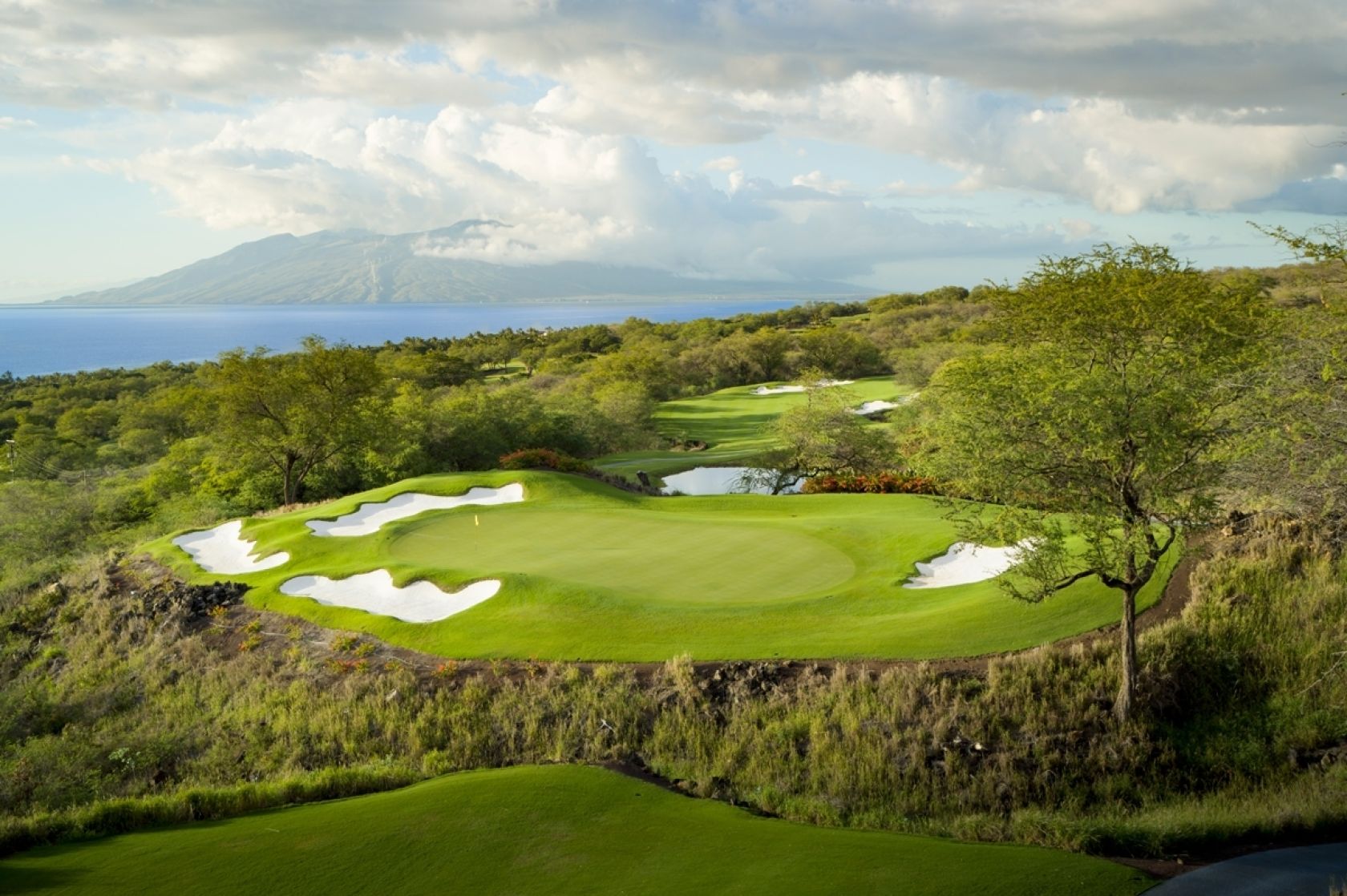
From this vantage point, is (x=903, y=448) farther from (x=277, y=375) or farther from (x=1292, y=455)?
(x=277, y=375)

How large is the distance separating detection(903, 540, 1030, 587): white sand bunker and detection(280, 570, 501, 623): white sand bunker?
8.67 m

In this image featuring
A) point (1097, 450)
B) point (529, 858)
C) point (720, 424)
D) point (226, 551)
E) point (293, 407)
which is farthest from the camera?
point (720, 424)

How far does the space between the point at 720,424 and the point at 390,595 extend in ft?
150

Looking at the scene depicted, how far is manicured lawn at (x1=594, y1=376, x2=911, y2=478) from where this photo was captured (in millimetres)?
41438

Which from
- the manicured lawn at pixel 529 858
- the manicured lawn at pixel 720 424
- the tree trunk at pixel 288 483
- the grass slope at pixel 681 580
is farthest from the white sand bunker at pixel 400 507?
the manicured lawn at pixel 529 858

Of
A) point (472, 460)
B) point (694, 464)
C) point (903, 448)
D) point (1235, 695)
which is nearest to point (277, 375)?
point (472, 460)

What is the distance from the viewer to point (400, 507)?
25328 millimetres

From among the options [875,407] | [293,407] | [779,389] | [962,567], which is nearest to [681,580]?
[962,567]

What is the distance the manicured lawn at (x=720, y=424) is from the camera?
41438 mm

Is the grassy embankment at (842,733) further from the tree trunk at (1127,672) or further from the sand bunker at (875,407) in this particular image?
the sand bunker at (875,407)

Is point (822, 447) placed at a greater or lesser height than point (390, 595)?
greater

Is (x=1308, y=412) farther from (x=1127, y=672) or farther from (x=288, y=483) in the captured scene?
(x=288, y=483)

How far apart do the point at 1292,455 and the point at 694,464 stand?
99.2 ft

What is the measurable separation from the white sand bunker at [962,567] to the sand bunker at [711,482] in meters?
18.8
